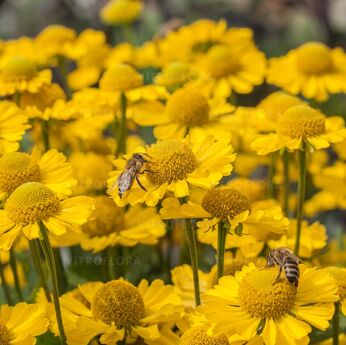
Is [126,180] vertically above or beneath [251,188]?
above

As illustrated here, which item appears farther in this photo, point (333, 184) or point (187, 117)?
point (333, 184)

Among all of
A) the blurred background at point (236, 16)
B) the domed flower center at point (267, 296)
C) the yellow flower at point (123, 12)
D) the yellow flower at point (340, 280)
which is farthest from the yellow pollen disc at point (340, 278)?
the blurred background at point (236, 16)

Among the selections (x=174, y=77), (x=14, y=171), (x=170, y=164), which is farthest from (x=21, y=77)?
(x=170, y=164)

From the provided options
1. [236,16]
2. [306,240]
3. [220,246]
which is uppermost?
[220,246]

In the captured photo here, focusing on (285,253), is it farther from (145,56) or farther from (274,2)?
(274,2)

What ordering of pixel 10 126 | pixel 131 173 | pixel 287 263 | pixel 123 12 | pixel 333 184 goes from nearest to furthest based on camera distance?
pixel 287 263
pixel 131 173
pixel 10 126
pixel 333 184
pixel 123 12

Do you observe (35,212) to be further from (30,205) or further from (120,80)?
(120,80)
